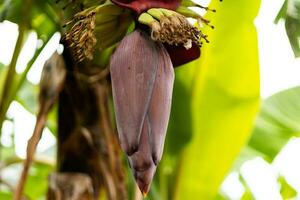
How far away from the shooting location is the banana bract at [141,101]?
1.73 ft

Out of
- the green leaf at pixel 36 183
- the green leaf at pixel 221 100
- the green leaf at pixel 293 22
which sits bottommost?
the green leaf at pixel 36 183

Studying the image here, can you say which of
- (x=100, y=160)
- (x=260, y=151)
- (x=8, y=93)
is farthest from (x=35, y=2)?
(x=260, y=151)

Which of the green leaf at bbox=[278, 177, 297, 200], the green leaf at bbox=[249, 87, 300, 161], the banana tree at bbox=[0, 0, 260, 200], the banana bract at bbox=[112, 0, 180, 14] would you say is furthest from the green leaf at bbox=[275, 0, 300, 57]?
the green leaf at bbox=[278, 177, 297, 200]

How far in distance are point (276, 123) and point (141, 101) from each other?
2.52 ft

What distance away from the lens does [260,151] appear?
132 centimetres

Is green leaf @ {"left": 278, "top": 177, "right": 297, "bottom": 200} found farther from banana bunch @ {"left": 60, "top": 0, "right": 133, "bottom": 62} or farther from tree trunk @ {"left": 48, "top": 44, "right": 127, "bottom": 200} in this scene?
banana bunch @ {"left": 60, "top": 0, "right": 133, "bottom": 62}

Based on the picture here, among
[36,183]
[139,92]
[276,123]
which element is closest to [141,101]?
[139,92]

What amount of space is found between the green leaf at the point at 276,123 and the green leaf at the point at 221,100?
14 cm

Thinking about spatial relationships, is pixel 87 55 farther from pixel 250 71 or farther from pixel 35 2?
pixel 250 71

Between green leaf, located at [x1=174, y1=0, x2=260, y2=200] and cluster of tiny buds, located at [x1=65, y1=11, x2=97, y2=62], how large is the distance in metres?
0.51

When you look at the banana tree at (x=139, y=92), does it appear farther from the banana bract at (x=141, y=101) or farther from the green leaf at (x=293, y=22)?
the green leaf at (x=293, y=22)

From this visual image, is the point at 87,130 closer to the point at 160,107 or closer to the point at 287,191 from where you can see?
the point at 160,107

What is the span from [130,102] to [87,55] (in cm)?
10

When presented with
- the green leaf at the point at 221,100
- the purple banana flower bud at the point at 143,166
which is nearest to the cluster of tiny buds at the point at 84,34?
the purple banana flower bud at the point at 143,166
